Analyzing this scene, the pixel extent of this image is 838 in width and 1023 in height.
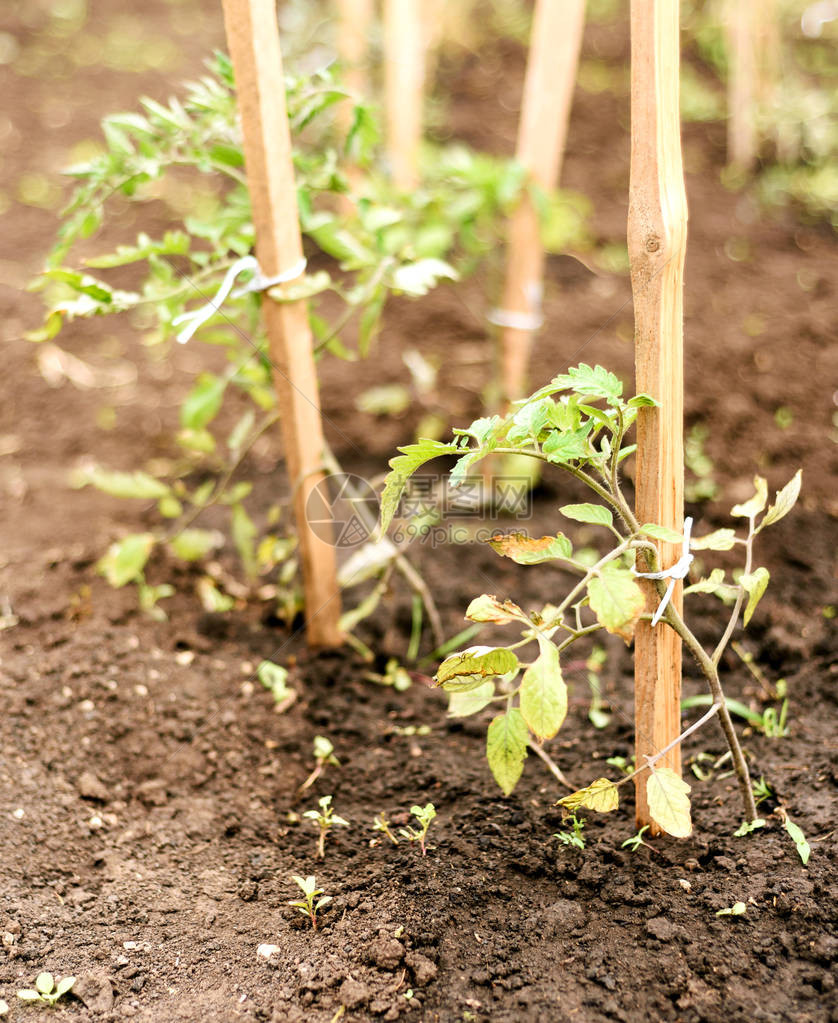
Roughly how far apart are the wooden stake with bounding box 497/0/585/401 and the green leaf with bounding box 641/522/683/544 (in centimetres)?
101

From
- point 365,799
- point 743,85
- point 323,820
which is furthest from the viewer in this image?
point 743,85

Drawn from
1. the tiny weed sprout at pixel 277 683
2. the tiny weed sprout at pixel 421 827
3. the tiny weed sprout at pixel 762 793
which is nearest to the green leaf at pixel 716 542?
the tiny weed sprout at pixel 762 793

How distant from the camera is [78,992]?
1252 millimetres

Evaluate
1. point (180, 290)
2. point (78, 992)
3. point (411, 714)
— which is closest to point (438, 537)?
point (411, 714)

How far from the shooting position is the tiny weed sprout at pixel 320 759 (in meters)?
1.68

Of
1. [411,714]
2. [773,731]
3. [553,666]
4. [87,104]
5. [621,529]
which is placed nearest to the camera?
[553,666]

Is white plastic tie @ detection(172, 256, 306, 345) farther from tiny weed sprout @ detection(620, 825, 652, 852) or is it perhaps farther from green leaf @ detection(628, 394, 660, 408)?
tiny weed sprout @ detection(620, 825, 652, 852)

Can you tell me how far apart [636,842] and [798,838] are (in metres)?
0.25

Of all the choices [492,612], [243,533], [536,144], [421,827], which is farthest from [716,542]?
[536,144]

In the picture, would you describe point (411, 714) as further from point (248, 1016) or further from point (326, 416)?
point (326, 416)

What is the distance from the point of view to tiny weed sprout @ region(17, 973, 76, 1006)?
1.24 metres

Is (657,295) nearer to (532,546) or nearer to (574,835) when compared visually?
(532,546)

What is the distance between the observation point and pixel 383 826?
1.50 m

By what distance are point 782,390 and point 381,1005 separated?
2.19 meters
